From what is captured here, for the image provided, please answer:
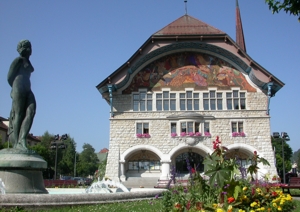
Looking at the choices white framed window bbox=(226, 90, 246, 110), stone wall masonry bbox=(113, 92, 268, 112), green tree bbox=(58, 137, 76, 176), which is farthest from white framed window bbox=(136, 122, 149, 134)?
green tree bbox=(58, 137, 76, 176)

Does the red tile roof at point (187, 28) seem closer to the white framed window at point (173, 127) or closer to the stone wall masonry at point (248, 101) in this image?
the stone wall masonry at point (248, 101)

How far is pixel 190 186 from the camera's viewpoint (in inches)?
299

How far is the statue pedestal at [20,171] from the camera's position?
8039mm

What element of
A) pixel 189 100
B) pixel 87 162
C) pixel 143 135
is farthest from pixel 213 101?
pixel 87 162

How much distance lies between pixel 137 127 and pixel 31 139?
36.9 meters

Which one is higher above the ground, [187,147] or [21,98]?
[21,98]

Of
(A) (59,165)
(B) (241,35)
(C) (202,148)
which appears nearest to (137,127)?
(C) (202,148)

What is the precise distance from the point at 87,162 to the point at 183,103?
55422 mm

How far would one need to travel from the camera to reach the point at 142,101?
2941 centimetres

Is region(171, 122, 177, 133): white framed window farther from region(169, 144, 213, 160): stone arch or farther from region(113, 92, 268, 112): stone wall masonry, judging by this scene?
region(113, 92, 268, 112): stone wall masonry

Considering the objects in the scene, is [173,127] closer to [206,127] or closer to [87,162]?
[206,127]

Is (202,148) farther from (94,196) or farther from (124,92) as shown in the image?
(94,196)

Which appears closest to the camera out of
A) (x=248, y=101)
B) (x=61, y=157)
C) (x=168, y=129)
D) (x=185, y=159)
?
(x=168, y=129)

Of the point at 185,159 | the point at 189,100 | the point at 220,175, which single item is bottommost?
the point at 220,175
